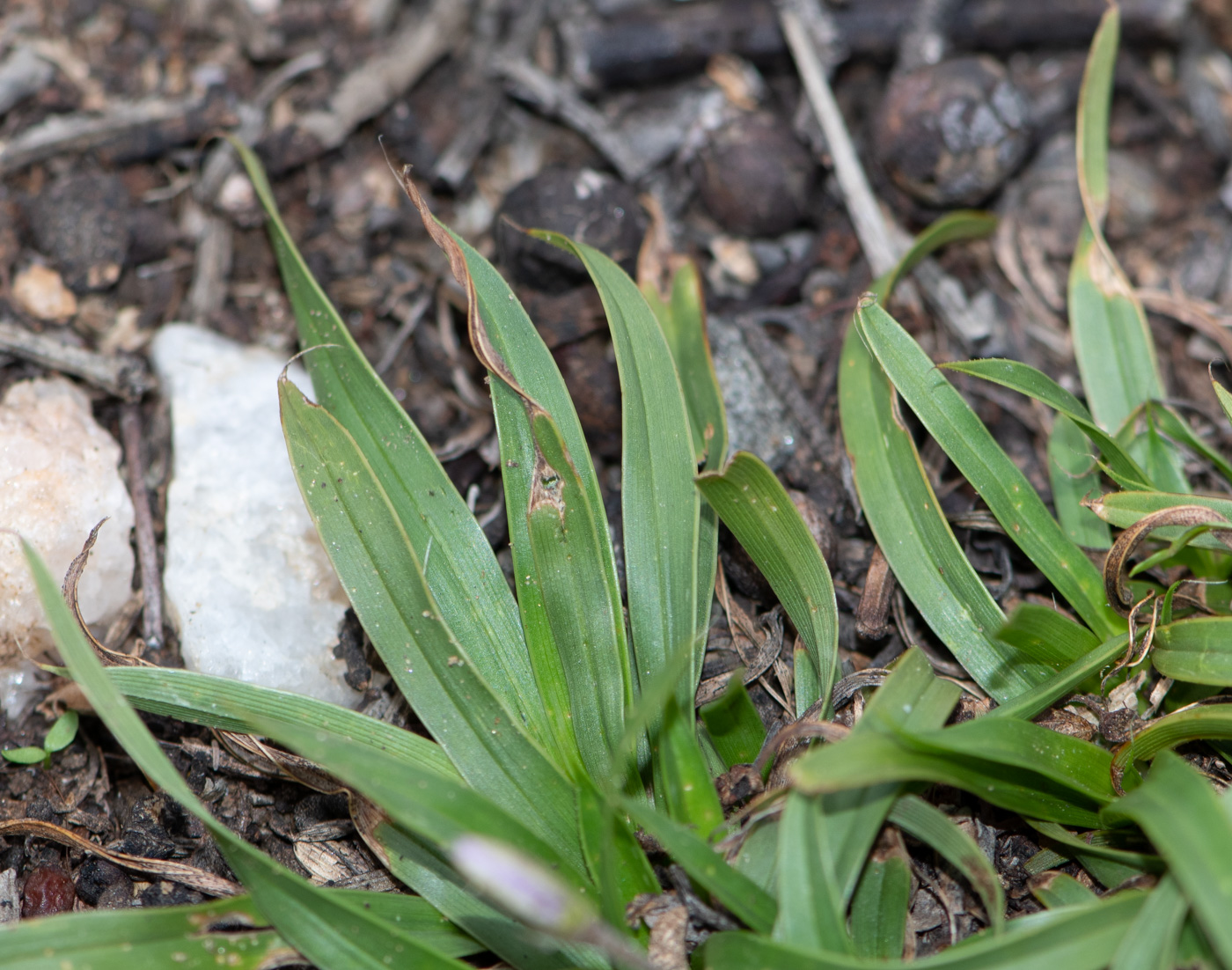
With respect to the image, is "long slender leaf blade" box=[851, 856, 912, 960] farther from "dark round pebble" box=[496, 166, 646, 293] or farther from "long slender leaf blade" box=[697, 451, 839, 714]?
"dark round pebble" box=[496, 166, 646, 293]

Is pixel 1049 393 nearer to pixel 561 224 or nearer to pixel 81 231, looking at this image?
Result: pixel 561 224

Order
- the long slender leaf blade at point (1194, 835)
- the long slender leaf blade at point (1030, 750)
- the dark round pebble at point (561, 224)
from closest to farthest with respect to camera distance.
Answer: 1. the long slender leaf blade at point (1194, 835)
2. the long slender leaf blade at point (1030, 750)
3. the dark round pebble at point (561, 224)

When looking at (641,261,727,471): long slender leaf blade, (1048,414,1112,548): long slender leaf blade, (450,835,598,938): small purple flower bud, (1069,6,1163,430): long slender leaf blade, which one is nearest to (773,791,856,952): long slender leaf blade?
(450,835,598,938): small purple flower bud

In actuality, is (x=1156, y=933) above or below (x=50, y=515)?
below

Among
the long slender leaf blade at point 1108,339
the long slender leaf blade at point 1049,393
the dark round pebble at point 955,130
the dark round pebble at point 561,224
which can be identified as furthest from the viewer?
the dark round pebble at point 955,130

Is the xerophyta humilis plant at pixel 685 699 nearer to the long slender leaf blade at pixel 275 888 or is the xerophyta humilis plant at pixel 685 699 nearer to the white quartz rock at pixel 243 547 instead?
the long slender leaf blade at pixel 275 888

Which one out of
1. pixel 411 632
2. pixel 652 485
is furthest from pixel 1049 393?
pixel 411 632

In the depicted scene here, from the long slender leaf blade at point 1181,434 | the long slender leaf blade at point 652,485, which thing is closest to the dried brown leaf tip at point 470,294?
the long slender leaf blade at point 652,485
